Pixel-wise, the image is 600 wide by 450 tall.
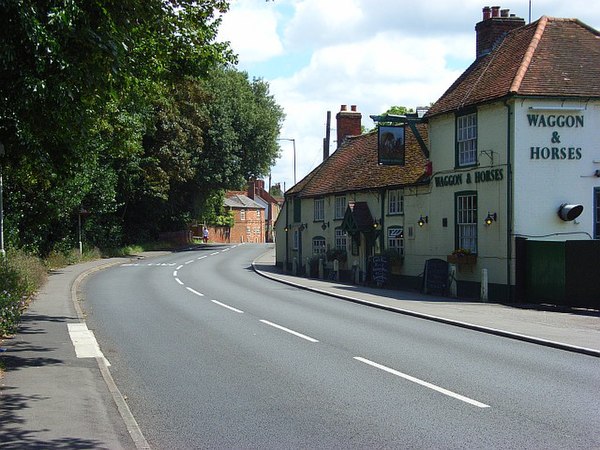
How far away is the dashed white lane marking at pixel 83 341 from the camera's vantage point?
439 inches

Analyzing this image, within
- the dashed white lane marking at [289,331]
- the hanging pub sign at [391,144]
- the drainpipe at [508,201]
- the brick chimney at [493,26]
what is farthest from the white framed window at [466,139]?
the dashed white lane marking at [289,331]

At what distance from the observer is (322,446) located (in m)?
6.43

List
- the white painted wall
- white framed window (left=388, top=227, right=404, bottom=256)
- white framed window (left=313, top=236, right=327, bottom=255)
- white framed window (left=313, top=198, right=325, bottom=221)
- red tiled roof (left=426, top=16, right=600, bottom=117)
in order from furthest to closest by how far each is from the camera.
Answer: white framed window (left=313, top=198, right=325, bottom=221) < white framed window (left=313, top=236, right=327, bottom=255) < white framed window (left=388, top=227, right=404, bottom=256) < red tiled roof (left=426, top=16, right=600, bottom=117) < the white painted wall

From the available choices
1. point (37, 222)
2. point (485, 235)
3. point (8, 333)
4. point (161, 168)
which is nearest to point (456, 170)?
point (485, 235)

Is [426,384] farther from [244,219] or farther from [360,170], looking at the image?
[244,219]

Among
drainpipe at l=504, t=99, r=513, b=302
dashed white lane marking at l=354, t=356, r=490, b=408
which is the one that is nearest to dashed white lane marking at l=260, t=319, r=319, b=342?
dashed white lane marking at l=354, t=356, r=490, b=408

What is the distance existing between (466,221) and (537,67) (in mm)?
5441

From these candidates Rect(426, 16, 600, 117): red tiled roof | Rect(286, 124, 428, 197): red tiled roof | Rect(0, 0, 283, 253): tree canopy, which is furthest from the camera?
Rect(286, 124, 428, 197): red tiled roof

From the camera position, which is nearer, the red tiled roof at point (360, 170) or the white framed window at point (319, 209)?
the red tiled roof at point (360, 170)

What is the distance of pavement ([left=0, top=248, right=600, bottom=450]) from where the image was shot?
Result: 259 inches

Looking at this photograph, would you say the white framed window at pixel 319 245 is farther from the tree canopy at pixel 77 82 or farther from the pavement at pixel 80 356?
the tree canopy at pixel 77 82

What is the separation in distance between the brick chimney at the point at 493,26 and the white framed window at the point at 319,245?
12.9 m

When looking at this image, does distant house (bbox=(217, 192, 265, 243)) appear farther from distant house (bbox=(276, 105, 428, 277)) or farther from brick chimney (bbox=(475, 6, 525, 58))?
brick chimney (bbox=(475, 6, 525, 58))

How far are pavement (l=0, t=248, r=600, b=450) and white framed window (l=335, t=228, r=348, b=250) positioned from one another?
8.67m
